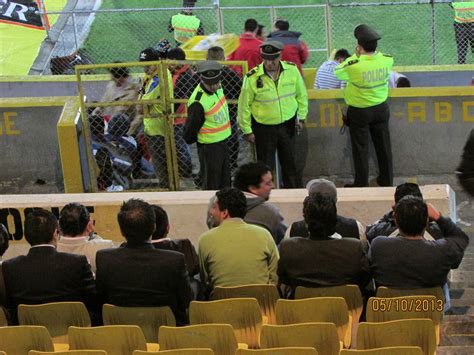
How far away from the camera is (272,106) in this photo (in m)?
11.5

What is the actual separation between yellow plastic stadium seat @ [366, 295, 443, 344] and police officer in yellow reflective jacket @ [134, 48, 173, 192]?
551cm

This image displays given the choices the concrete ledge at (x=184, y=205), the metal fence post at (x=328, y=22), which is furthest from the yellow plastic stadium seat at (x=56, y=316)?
the metal fence post at (x=328, y=22)

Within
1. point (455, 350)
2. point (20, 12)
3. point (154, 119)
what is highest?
point (20, 12)

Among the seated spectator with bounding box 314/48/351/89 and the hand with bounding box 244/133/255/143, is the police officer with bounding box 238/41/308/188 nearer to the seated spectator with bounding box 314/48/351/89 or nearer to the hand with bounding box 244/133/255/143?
the hand with bounding box 244/133/255/143

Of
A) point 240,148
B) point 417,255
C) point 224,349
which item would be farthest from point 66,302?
point 240,148

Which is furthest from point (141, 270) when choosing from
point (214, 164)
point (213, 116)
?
point (214, 164)

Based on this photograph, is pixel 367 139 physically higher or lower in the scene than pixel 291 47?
lower

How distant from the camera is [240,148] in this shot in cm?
1231

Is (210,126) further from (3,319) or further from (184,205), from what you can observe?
(3,319)

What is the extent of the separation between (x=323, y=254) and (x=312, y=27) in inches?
530

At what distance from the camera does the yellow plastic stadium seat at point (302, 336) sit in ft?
20.5

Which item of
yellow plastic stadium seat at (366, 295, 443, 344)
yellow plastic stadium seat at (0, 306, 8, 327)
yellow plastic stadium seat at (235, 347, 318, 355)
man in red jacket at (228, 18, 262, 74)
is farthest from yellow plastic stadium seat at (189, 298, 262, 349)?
man in red jacket at (228, 18, 262, 74)

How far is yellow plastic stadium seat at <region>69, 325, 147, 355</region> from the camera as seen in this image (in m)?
6.45
